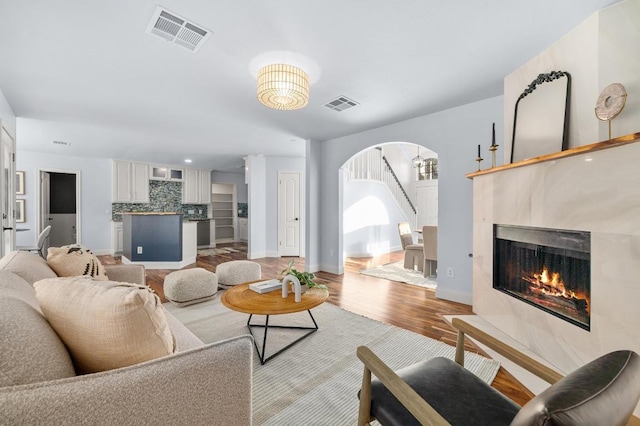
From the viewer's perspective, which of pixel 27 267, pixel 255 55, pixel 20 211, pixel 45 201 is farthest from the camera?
pixel 45 201

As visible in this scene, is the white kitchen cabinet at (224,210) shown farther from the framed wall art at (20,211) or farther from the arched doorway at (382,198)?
the arched doorway at (382,198)

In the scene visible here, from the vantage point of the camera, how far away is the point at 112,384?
66 cm

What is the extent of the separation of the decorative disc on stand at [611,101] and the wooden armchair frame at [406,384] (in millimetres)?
1490

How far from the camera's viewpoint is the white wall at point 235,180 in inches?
341

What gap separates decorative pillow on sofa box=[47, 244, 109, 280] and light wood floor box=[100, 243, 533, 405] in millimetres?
1742

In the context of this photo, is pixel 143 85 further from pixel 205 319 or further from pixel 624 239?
pixel 624 239

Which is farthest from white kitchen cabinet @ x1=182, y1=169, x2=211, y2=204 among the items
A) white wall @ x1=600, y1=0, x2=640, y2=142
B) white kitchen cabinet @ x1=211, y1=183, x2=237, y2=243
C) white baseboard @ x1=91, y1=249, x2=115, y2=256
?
white wall @ x1=600, y1=0, x2=640, y2=142

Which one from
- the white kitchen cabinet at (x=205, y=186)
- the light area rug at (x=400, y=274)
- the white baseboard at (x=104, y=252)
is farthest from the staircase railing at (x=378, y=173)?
the white baseboard at (x=104, y=252)

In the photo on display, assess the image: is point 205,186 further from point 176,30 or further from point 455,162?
point 455,162

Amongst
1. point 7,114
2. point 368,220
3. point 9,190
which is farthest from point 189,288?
point 368,220

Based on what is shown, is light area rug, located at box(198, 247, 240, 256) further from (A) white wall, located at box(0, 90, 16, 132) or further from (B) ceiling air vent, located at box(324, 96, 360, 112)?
(B) ceiling air vent, located at box(324, 96, 360, 112)

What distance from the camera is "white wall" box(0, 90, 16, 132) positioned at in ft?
9.73

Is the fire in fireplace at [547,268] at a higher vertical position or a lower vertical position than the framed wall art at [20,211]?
lower

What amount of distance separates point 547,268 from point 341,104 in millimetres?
2603
